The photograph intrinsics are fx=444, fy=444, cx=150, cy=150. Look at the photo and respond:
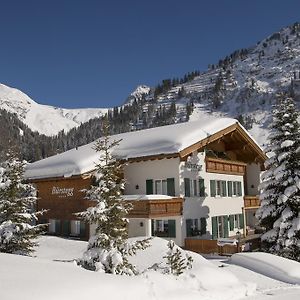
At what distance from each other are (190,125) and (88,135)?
547 feet

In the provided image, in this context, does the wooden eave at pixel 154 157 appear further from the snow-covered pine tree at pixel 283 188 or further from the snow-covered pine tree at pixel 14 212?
the snow-covered pine tree at pixel 14 212

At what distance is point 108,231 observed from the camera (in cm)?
1491

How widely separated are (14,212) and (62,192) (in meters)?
15.0

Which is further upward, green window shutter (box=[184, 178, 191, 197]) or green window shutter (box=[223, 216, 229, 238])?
green window shutter (box=[184, 178, 191, 197])

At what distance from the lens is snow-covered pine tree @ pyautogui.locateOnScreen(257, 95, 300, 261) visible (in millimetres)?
24283

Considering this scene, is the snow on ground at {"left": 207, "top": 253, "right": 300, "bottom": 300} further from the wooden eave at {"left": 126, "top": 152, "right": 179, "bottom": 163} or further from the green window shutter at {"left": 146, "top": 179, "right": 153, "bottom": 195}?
the green window shutter at {"left": 146, "top": 179, "right": 153, "bottom": 195}

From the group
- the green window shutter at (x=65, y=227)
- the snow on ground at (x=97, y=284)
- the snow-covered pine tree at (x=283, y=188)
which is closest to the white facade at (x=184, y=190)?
the green window shutter at (x=65, y=227)

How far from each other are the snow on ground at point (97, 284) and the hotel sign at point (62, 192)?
20057 millimetres

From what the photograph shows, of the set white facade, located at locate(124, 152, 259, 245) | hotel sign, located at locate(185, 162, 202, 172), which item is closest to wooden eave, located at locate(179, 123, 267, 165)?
hotel sign, located at locate(185, 162, 202, 172)

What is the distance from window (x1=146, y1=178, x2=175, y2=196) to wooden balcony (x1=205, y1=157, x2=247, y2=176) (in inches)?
165

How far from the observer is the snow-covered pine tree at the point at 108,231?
46.7 ft

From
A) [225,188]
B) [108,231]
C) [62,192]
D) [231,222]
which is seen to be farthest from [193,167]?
[108,231]

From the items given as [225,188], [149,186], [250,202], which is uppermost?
[149,186]

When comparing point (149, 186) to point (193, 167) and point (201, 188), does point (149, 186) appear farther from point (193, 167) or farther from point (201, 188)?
point (201, 188)
